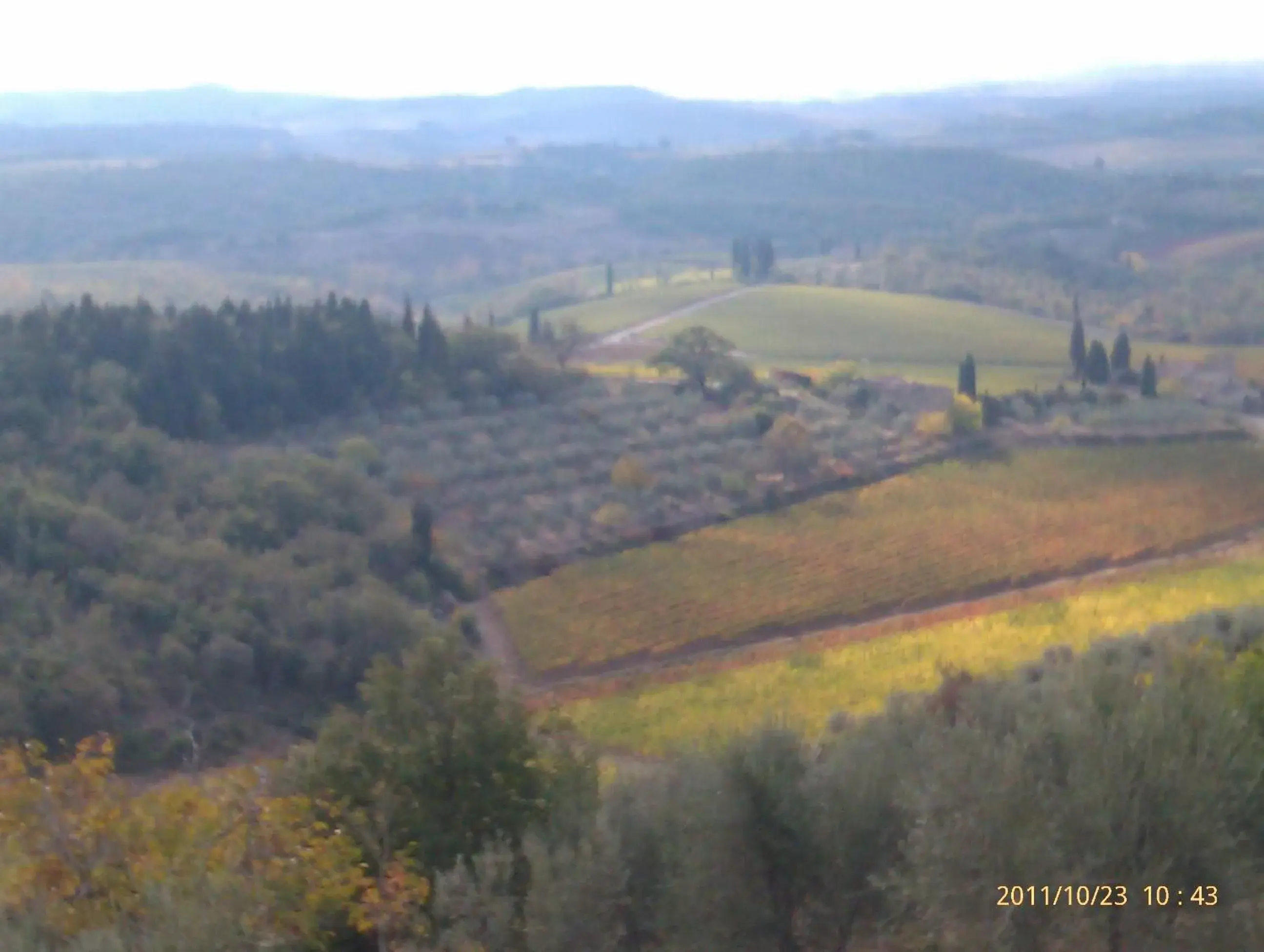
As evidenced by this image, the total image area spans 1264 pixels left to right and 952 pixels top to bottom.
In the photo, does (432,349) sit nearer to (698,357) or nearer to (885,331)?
(698,357)

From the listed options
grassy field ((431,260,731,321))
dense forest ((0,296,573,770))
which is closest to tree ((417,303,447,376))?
dense forest ((0,296,573,770))

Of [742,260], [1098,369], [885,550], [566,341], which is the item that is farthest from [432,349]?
[742,260]

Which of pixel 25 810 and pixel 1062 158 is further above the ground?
pixel 1062 158

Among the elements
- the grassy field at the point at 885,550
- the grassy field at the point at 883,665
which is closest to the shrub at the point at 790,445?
the grassy field at the point at 885,550

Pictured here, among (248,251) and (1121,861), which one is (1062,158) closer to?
(248,251)

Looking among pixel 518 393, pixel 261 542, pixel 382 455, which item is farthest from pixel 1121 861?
pixel 518 393
